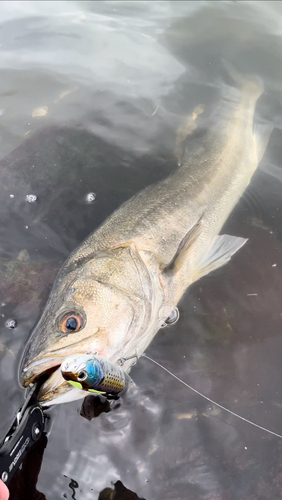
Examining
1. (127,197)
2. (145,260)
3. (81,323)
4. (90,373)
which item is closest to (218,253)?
(145,260)

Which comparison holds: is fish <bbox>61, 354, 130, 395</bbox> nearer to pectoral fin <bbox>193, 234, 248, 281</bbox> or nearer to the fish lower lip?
the fish lower lip

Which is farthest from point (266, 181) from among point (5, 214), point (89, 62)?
point (89, 62)

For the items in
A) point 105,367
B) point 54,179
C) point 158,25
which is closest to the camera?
point 105,367

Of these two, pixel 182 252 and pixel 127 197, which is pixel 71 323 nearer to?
pixel 182 252

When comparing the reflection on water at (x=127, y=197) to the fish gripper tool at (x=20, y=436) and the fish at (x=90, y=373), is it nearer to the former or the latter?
the fish gripper tool at (x=20, y=436)

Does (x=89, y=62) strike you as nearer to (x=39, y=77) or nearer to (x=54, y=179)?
(x=39, y=77)

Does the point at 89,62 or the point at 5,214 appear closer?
the point at 5,214

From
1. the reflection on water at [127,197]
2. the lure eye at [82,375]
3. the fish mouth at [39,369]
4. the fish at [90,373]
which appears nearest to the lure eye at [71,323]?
the fish mouth at [39,369]
